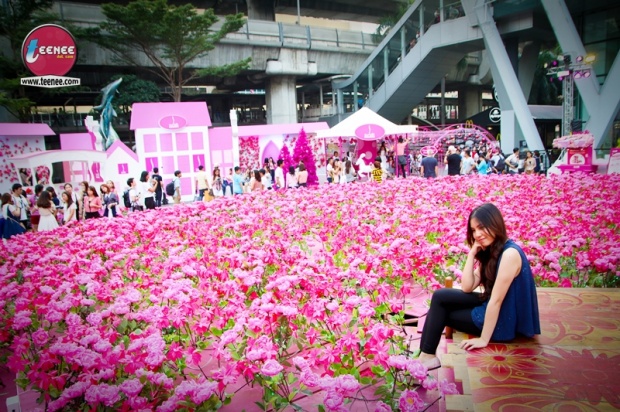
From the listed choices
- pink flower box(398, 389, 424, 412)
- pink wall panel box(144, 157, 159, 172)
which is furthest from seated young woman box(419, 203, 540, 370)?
pink wall panel box(144, 157, 159, 172)

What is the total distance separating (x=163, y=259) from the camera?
5.22 meters

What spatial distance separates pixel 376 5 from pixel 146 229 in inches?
1376

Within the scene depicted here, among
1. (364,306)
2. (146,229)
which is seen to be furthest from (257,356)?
(146,229)

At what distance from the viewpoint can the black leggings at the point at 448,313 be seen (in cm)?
276

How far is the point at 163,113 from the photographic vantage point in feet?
49.3

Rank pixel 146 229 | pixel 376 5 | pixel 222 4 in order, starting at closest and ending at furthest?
pixel 146 229 < pixel 222 4 < pixel 376 5

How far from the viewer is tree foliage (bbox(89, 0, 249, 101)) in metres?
21.3

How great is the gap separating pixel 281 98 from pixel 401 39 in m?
9.25

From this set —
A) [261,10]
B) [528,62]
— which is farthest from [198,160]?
[261,10]

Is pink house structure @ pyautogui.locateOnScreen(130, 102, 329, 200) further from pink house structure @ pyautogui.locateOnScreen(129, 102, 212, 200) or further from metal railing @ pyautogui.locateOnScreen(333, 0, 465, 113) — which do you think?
metal railing @ pyautogui.locateOnScreen(333, 0, 465, 113)

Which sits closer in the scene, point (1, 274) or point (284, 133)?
point (1, 274)

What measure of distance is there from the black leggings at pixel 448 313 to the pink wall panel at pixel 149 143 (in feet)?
44.4

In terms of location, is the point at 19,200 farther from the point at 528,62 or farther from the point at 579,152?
the point at 528,62

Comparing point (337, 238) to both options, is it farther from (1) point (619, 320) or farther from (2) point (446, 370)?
(1) point (619, 320)
